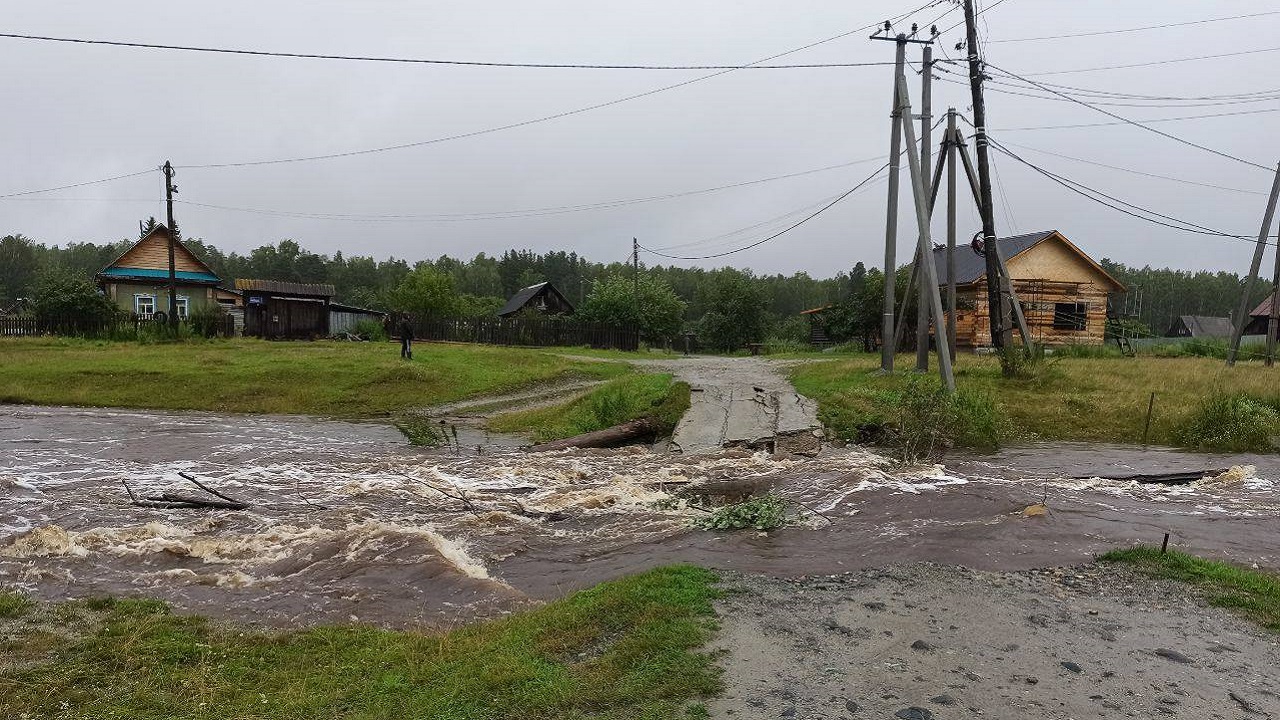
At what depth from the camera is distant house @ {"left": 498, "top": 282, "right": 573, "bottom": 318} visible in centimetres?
6147

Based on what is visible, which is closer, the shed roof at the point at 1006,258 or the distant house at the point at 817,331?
the shed roof at the point at 1006,258

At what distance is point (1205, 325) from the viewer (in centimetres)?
8694

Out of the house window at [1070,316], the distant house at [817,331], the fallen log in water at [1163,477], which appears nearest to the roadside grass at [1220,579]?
the fallen log in water at [1163,477]

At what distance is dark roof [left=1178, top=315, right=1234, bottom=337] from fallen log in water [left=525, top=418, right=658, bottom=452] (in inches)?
3346

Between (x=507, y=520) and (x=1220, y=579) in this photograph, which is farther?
(x=507, y=520)

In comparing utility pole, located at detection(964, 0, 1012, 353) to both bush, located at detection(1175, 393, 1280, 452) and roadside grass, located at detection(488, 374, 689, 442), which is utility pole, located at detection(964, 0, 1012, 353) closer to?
bush, located at detection(1175, 393, 1280, 452)

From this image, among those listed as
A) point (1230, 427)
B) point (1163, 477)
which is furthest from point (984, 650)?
point (1230, 427)

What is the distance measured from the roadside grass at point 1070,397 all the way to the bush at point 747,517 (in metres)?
6.45

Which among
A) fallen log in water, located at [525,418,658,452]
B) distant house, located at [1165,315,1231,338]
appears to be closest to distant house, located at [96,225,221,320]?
fallen log in water, located at [525,418,658,452]

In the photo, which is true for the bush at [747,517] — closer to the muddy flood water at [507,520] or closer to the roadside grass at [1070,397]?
the muddy flood water at [507,520]

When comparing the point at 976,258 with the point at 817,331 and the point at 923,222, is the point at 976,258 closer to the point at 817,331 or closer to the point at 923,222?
the point at 817,331

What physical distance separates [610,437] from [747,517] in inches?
280

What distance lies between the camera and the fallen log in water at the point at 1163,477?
12180mm

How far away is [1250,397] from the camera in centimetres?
1720
